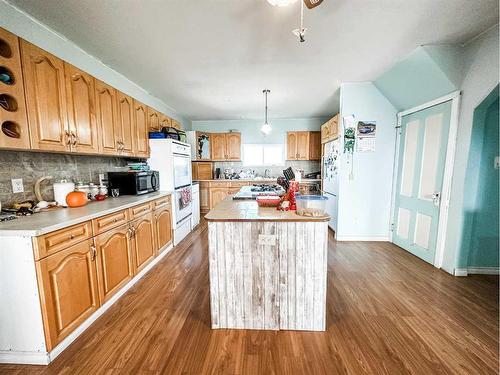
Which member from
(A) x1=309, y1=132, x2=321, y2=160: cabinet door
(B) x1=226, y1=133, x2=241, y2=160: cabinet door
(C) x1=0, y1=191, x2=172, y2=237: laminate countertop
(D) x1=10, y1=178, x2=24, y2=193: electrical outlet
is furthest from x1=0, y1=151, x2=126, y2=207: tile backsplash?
(A) x1=309, y1=132, x2=321, y2=160: cabinet door

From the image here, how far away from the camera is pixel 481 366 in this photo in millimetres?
1312

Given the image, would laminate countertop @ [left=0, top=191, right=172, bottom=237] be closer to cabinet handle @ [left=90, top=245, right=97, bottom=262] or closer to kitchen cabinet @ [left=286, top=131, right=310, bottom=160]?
cabinet handle @ [left=90, top=245, right=97, bottom=262]

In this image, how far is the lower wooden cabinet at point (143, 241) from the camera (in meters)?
2.29

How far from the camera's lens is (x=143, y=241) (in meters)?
2.45

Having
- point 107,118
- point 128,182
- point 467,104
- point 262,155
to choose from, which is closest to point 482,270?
point 467,104

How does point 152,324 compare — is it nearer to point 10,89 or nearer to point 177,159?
point 10,89

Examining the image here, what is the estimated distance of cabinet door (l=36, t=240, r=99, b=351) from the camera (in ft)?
4.36

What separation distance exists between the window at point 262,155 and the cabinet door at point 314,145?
2.62 ft

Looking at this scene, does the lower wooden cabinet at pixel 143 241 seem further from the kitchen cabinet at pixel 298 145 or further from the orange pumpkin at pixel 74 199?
the kitchen cabinet at pixel 298 145

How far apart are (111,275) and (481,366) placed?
2.86m

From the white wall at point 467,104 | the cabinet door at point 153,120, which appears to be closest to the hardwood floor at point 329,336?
the white wall at point 467,104

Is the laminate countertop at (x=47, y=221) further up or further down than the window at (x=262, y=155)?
further down

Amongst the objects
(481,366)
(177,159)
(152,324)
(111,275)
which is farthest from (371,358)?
(177,159)

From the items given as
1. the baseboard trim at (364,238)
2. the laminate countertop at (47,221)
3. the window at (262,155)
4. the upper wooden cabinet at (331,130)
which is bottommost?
the baseboard trim at (364,238)
